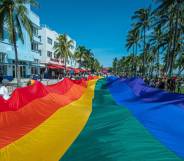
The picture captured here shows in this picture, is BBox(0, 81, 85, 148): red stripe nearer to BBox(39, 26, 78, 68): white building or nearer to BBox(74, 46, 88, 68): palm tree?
BBox(39, 26, 78, 68): white building

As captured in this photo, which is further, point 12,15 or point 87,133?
point 12,15

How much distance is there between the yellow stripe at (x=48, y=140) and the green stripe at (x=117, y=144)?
30 cm

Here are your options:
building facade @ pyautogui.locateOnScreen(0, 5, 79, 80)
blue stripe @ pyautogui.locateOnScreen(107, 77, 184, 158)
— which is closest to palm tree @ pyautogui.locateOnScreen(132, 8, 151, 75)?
building facade @ pyautogui.locateOnScreen(0, 5, 79, 80)

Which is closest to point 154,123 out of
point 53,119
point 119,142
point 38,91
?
point 119,142

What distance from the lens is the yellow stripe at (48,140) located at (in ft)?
19.0

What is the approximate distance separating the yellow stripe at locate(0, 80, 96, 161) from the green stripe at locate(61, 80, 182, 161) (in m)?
0.30

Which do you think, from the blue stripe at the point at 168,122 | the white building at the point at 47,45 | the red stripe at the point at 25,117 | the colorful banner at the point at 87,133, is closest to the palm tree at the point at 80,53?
the white building at the point at 47,45

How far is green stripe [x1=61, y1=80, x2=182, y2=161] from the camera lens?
16.1ft

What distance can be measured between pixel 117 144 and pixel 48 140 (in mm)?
1961

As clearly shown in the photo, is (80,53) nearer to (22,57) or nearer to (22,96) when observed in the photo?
(22,57)

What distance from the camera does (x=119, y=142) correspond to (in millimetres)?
5875

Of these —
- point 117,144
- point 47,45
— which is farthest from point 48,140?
point 47,45

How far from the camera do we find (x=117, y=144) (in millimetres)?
5770

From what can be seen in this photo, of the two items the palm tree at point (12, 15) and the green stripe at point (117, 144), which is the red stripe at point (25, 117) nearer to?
the green stripe at point (117, 144)
